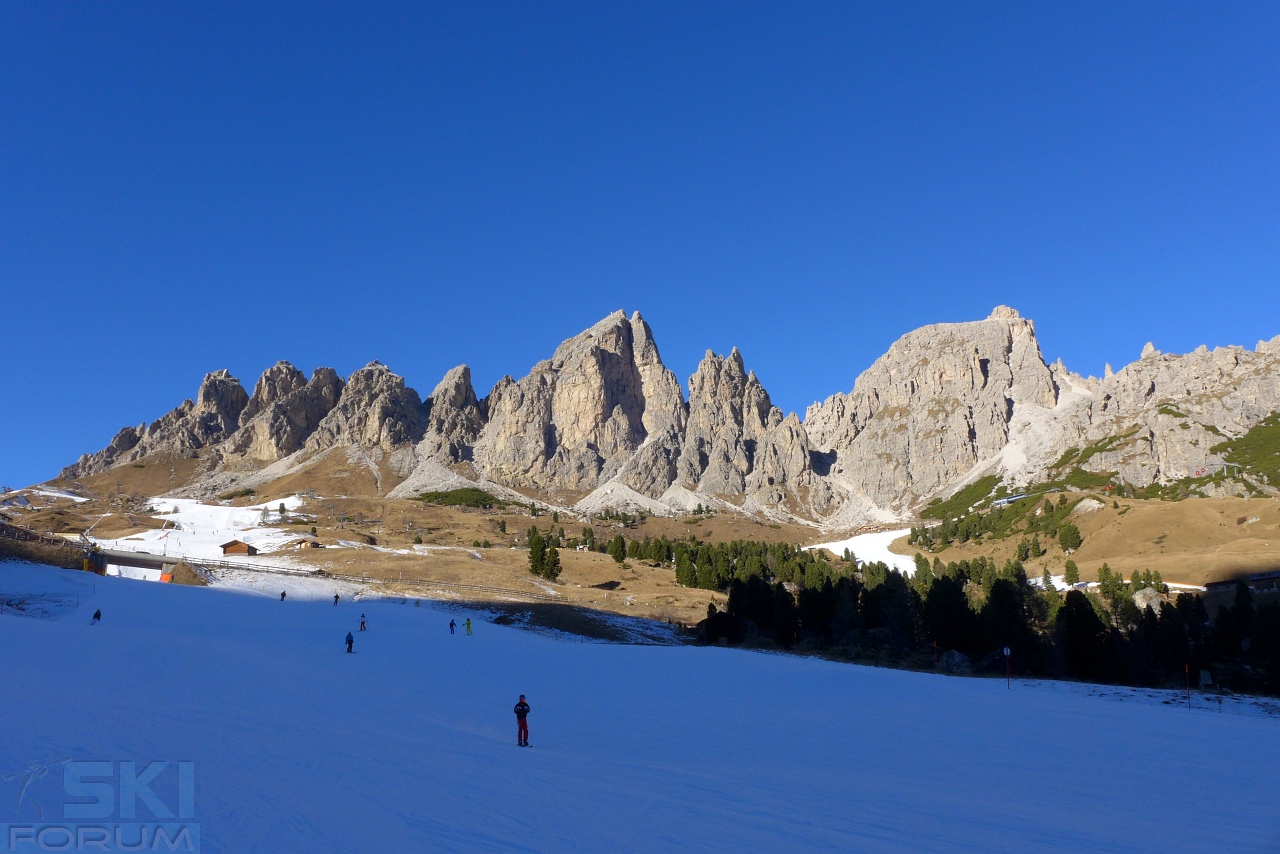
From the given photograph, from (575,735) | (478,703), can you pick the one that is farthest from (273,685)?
(575,735)

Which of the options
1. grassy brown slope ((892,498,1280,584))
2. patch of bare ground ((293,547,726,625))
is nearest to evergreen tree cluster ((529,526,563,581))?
patch of bare ground ((293,547,726,625))

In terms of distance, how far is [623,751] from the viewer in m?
16.1

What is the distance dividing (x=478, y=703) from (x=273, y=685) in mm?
5460

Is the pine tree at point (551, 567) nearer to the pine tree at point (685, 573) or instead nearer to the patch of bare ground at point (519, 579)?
the patch of bare ground at point (519, 579)

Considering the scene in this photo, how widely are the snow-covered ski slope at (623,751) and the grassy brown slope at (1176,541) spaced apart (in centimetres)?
5410

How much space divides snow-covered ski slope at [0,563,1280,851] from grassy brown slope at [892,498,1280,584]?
177 feet

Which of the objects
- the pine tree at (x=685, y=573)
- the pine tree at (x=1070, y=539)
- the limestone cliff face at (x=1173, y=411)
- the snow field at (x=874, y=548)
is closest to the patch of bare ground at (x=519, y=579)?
the pine tree at (x=685, y=573)

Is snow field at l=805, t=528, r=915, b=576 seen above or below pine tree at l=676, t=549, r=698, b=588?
above

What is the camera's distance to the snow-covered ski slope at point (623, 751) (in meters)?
9.68

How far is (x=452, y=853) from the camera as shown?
8.22m

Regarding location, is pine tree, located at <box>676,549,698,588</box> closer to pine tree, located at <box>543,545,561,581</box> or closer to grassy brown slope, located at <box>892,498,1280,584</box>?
pine tree, located at <box>543,545,561,581</box>

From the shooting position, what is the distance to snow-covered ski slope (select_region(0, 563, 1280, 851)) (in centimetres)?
968

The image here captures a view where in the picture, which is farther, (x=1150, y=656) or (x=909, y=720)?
(x=1150, y=656)

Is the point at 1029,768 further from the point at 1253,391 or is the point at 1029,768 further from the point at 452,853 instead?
the point at 1253,391
